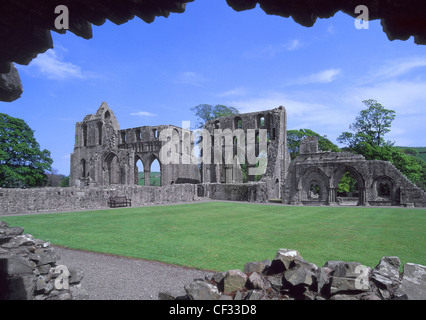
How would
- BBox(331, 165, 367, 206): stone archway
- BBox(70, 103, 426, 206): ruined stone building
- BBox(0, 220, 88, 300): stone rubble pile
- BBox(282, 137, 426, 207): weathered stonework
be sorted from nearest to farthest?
1. BBox(0, 220, 88, 300): stone rubble pile
2. BBox(282, 137, 426, 207): weathered stonework
3. BBox(331, 165, 367, 206): stone archway
4. BBox(70, 103, 426, 206): ruined stone building

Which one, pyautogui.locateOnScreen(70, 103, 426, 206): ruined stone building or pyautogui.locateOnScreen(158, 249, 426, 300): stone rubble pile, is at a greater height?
pyautogui.locateOnScreen(70, 103, 426, 206): ruined stone building

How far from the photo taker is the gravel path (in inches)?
183

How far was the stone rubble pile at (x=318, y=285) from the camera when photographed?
348 centimetres

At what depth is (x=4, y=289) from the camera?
359 cm

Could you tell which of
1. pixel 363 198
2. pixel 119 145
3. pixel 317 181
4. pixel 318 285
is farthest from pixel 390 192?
pixel 119 145

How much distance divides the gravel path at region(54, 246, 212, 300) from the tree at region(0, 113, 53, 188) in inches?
1213

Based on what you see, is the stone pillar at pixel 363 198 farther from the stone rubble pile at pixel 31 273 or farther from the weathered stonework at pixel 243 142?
the stone rubble pile at pixel 31 273

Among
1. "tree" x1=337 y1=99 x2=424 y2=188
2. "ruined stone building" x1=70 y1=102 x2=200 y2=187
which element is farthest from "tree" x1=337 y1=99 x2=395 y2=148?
"ruined stone building" x1=70 y1=102 x2=200 y2=187

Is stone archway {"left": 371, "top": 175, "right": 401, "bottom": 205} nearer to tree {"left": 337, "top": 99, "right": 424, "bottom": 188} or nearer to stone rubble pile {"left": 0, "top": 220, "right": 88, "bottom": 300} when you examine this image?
tree {"left": 337, "top": 99, "right": 424, "bottom": 188}

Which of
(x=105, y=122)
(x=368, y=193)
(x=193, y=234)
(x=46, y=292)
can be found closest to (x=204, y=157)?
(x=105, y=122)

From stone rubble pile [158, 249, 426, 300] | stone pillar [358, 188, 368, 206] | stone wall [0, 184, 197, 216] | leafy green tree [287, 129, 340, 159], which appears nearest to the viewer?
stone rubble pile [158, 249, 426, 300]

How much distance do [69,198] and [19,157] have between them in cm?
1944

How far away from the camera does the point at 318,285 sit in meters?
3.67
